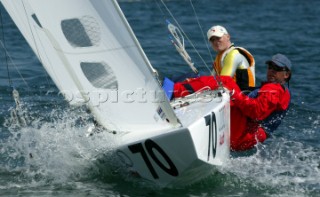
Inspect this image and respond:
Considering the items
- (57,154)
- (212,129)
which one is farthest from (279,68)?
(57,154)

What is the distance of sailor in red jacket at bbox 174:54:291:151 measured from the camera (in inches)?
230

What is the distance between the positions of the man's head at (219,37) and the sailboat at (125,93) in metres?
0.77

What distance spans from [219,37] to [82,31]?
1.55 m

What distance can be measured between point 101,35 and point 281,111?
1.81 metres

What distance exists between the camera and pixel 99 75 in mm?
5457

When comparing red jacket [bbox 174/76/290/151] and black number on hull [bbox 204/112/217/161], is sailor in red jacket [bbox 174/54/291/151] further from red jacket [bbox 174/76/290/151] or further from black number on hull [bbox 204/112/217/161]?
black number on hull [bbox 204/112/217/161]

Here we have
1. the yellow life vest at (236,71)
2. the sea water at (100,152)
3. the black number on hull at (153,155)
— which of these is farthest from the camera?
the yellow life vest at (236,71)

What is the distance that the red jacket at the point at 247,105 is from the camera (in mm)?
5832

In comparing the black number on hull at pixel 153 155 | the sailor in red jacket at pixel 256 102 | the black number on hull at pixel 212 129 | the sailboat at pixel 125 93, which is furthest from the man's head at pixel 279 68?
the black number on hull at pixel 153 155

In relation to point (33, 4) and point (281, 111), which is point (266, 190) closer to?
point (281, 111)

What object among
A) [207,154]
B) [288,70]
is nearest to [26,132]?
[207,154]

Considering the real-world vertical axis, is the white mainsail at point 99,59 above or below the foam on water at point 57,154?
above

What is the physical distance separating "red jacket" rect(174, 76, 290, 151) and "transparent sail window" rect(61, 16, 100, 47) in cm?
→ 113

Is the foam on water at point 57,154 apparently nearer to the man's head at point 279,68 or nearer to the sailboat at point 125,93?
the sailboat at point 125,93
